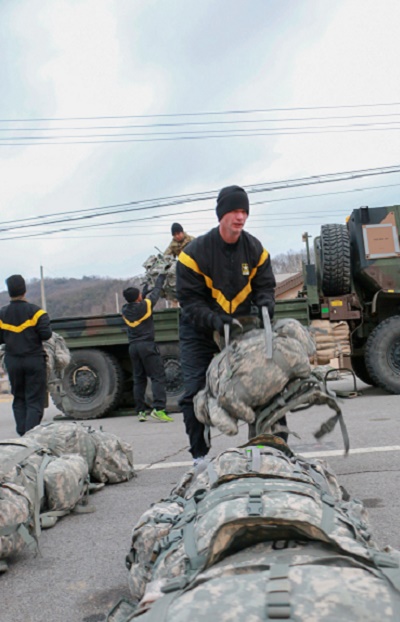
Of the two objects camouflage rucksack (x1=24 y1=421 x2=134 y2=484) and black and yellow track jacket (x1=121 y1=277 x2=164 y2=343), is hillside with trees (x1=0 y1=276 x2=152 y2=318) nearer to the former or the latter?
black and yellow track jacket (x1=121 y1=277 x2=164 y2=343)

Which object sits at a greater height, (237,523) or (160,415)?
(237,523)

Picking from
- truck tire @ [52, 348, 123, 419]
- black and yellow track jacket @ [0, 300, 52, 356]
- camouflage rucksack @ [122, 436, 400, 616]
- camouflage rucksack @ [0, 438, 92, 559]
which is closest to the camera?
camouflage rucksack @ [122, 436, 400, 616]

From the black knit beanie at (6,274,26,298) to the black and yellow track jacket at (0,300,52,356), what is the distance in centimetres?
8

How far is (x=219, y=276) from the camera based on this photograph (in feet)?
13.8

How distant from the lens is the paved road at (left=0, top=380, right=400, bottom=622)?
265 cm

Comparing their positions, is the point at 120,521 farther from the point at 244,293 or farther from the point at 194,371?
the point at 244,293

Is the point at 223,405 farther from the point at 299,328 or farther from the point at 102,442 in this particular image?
the point at 102,442

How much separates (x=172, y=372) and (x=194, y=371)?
5.12m

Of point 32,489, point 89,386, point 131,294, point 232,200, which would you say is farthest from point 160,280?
point 32,489

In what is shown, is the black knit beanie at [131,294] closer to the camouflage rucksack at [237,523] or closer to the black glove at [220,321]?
the black glove at [220,321]

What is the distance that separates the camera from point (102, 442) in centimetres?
449

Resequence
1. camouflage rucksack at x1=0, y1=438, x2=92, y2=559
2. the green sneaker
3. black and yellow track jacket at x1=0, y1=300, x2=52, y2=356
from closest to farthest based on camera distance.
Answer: camouflage rucksack at x1=0, y1=438, x2=92, y2=559
black and yellow track jacket at x1=0, y1=300, x2=52, y2=356
the green sneaker

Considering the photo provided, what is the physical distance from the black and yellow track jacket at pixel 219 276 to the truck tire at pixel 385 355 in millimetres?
5065

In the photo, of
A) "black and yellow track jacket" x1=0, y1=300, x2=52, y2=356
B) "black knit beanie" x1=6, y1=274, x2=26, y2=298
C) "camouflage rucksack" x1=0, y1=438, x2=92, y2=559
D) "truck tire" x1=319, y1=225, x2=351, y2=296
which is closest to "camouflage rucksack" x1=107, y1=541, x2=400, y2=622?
"camouflage rucksack" x1=0, y1=438, x2=92, y2=559
